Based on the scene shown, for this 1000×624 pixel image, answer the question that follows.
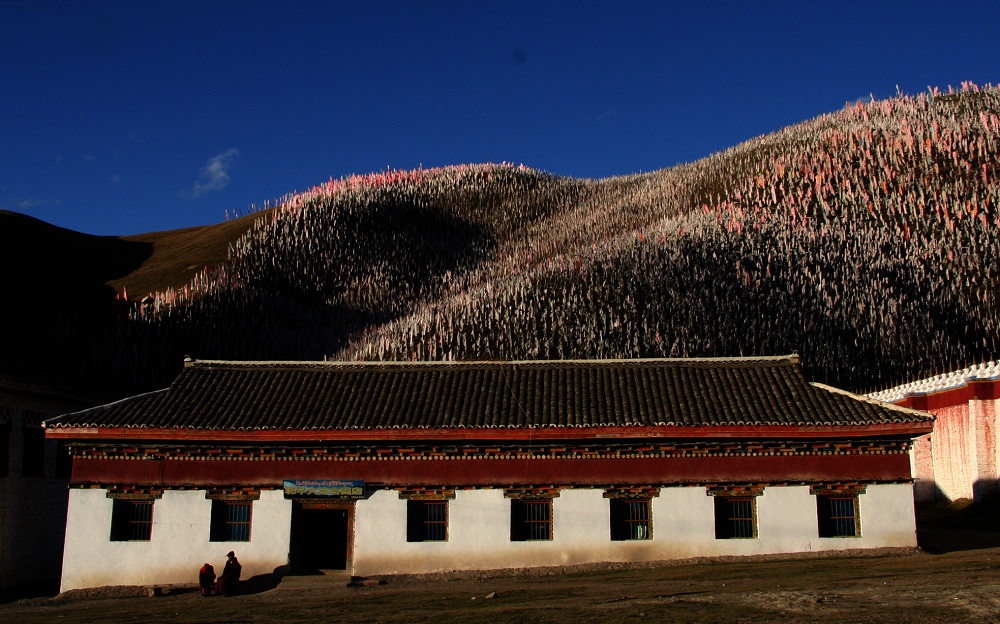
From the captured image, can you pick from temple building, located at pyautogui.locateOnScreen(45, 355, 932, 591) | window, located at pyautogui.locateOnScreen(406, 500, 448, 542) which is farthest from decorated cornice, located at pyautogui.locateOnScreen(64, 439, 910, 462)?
window, located at pyautogui.locateOnScreen(406, 500, 448, 542)

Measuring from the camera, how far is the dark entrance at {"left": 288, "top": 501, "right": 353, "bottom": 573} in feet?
71.3

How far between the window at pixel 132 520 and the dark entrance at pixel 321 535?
156 inches

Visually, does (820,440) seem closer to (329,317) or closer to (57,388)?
(57,388)

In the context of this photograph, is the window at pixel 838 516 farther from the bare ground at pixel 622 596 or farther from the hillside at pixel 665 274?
the hillside at pixel 665 274

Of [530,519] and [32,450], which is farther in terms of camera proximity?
[32,450]

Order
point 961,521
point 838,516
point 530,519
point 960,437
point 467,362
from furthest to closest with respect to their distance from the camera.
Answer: point 960,437, point 961,521, point 467,362, point 530,519, point 838,516

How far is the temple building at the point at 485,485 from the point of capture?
21141 millimetres

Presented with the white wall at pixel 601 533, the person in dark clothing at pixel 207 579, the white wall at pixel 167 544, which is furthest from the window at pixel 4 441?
the white wall at pixel 601 533

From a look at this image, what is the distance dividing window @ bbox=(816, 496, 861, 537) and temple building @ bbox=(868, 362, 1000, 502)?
635 cm

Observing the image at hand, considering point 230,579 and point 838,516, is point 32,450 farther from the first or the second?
point 838,516

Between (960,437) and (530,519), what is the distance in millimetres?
17952

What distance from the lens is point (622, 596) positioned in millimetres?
16516

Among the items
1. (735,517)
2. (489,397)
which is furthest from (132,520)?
(735,517)

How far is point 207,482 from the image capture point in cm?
2175
